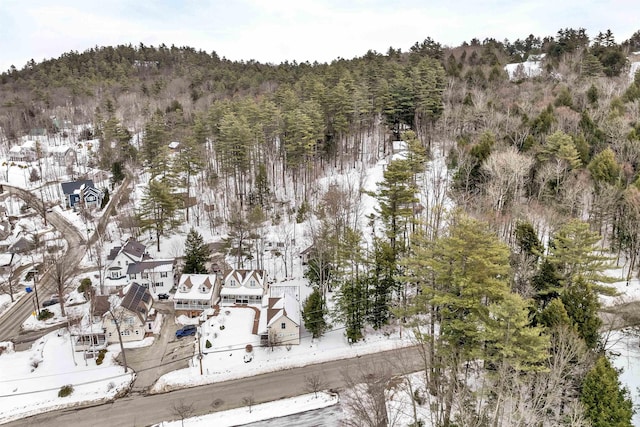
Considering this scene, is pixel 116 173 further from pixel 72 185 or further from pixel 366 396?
pixel 366 396

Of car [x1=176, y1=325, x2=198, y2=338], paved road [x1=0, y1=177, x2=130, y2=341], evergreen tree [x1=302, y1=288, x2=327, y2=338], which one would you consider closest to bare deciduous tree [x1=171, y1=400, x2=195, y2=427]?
car [x1=176, y1=325, x2=198, y2=338]

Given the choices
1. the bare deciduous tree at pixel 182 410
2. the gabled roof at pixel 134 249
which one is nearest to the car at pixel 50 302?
the gabled roof at pixel 134 249

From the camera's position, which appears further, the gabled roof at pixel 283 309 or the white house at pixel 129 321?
the white house at pixel 129 321

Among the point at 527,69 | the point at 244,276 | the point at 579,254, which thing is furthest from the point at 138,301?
the point at 527,69

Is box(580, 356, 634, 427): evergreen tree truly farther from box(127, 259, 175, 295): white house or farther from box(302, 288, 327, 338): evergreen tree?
→ box(127, 259, 175, 295): white house

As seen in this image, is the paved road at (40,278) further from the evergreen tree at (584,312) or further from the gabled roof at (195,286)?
the evergreen tree at (584,312)

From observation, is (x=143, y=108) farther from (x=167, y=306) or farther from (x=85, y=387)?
(x=85, y=387)
